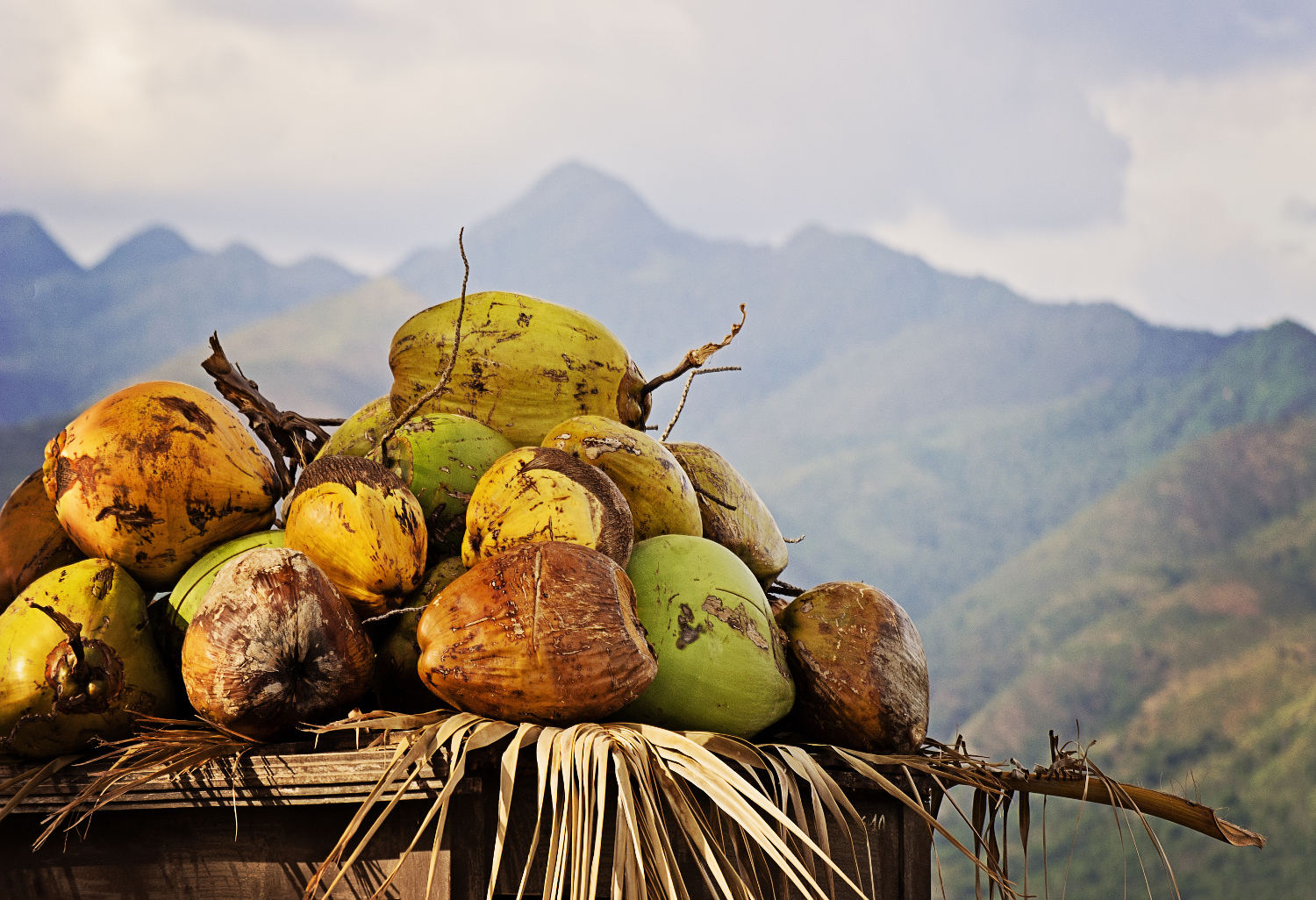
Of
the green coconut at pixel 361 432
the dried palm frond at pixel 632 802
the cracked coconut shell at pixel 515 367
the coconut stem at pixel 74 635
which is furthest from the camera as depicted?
the cracked coconut shell at pixel 515 367

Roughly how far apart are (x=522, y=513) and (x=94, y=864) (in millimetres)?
837

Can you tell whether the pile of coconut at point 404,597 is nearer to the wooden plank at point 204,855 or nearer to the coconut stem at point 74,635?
the coconut stem at point 74,635

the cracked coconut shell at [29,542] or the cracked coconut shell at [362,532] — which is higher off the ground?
the cracked coconut shell at [362,532]

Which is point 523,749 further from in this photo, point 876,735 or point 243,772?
point 876,735

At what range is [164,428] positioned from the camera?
1.97 metres

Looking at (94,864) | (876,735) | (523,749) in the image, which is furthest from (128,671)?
(876,735)

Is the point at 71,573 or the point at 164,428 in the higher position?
the point at 164,428

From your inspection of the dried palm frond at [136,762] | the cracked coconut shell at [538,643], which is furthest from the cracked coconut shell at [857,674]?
the dried palm frond at [136,762]

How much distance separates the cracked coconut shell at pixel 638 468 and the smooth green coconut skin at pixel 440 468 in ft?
0.51

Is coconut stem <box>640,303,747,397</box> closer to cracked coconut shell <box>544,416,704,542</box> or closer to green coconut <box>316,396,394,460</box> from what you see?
cracked coconut shell <box>544,416,704,542</box>

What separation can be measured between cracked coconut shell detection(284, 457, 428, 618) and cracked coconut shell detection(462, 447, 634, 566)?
107 millimetres

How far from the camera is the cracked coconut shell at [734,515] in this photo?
2291 millimetres

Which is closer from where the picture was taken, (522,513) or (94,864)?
(94,864)

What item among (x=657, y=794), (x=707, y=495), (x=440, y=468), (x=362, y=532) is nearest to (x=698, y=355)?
(x=707, y=495)
